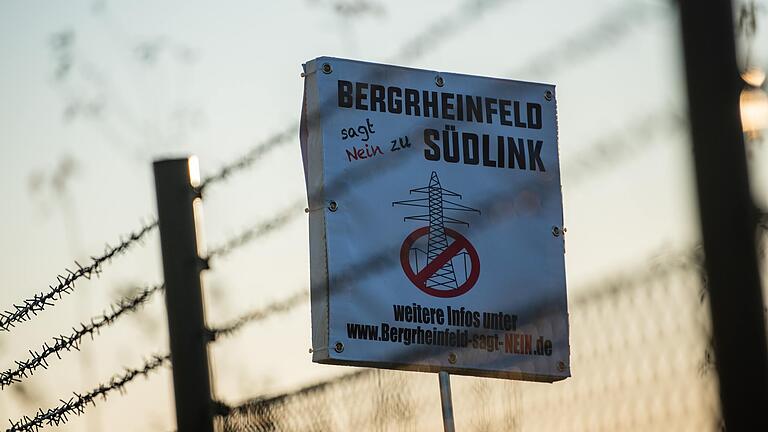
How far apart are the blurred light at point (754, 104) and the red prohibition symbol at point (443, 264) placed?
2088 mm

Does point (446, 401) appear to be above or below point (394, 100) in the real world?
below

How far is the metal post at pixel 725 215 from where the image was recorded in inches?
63.6

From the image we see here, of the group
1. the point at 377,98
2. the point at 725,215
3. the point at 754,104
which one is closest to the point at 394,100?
the point at 377,98

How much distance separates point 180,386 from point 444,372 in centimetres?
76

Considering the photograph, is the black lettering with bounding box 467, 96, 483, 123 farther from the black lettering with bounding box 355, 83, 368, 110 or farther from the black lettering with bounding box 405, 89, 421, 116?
the black lettering with bounding box 355, 83, 368, 110

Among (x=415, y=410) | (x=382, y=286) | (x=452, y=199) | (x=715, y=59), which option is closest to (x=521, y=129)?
(x=452, y=199)

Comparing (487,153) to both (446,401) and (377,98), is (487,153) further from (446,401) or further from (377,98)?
(446,401)

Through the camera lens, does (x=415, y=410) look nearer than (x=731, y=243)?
No

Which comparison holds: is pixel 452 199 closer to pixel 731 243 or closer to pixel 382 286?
pixel 382 286

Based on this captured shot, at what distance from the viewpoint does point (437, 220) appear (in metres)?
3.92

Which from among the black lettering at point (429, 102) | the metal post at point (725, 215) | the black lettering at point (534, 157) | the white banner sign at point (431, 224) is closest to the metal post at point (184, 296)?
the white banner sign at point (431, 224)

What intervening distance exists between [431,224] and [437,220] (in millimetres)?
22

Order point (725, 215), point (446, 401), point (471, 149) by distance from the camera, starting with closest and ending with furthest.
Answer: point (725, 215) < point (446, 401) < point (471, 149)

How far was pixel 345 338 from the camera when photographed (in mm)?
3824
